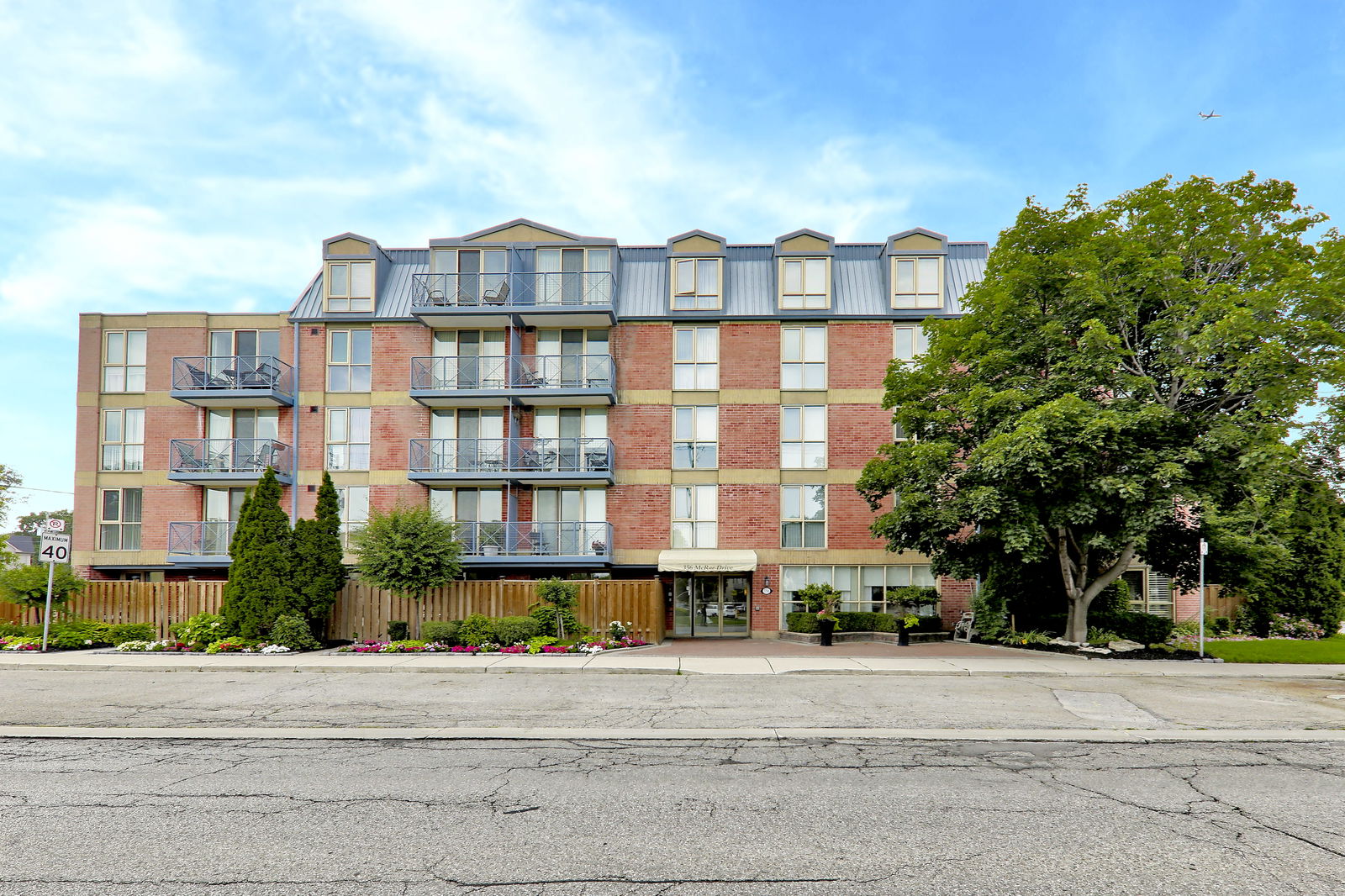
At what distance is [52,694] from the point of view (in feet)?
42.5

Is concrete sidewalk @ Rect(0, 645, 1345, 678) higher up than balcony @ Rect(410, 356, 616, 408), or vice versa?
balcony @ Rect(410, 356, 616, 408)

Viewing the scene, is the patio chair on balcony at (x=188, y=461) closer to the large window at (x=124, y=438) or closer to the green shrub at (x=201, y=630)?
the large window at (x=124, y=438)

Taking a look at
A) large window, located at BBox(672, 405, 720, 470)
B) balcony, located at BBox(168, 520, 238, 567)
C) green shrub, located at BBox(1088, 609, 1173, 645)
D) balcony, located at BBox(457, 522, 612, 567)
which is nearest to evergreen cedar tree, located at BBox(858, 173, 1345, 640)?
green shrub, located at BBox(1088, 609, 1173, 645)

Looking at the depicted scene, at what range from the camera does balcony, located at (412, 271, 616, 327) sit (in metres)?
25.5

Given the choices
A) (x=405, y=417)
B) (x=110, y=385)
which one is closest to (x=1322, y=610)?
(x=405, y=417)

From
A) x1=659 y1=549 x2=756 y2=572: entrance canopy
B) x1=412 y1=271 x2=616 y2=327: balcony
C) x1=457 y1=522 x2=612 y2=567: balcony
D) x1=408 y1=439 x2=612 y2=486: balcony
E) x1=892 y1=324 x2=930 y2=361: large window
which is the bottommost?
x1=659 y1=549 x2=756 y2=572: entrance canopy

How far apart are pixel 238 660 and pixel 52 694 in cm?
442

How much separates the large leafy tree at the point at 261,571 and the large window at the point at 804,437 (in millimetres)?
14254

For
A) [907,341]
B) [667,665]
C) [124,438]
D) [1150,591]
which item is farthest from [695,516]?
[124,438]

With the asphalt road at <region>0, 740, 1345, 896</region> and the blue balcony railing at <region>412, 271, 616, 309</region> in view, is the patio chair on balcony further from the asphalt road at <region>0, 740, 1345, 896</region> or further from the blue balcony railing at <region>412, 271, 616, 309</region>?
the asphalt road at <region>0, 740, 1345, 896</region>

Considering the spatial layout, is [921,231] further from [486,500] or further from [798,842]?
[798,842]

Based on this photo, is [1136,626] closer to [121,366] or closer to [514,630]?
[514,630]

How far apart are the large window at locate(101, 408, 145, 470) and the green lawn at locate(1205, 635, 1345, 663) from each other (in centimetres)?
3132

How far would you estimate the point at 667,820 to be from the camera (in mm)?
6285
